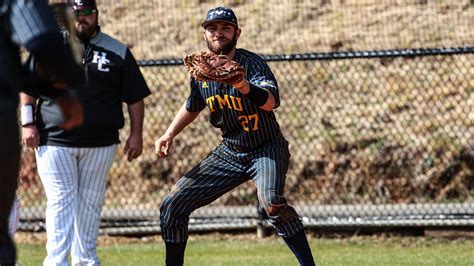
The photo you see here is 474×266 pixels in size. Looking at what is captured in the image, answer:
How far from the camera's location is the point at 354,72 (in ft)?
42.3

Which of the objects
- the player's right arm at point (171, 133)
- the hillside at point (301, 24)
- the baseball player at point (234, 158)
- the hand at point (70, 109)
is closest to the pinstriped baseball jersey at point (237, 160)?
the baseball player at point (234, 158)

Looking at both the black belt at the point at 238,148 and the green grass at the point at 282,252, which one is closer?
the black belt at the point at 238,148

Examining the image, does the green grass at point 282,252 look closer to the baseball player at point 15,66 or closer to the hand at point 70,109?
the hand at point 70,109

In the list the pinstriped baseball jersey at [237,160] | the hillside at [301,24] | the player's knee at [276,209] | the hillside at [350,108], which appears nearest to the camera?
the player's knee at [276,209]

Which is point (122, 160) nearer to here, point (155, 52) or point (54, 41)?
point (155, 52)

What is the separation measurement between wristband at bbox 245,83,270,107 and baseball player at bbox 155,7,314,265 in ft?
0.79

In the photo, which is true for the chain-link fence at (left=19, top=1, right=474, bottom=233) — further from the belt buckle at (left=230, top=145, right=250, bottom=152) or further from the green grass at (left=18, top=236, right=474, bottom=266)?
the belt buckle at (left=230, top=145, right=250, bottom=152)

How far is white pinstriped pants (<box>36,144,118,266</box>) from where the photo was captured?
7645 mm

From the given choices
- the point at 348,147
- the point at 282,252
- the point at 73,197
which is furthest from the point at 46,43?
the point at 348,147

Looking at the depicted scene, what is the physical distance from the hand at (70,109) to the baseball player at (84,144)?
2.58 metres

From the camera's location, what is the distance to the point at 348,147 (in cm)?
1206

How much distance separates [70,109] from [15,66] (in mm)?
312

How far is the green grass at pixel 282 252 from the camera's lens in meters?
9.20

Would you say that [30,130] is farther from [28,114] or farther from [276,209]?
[276,209]
